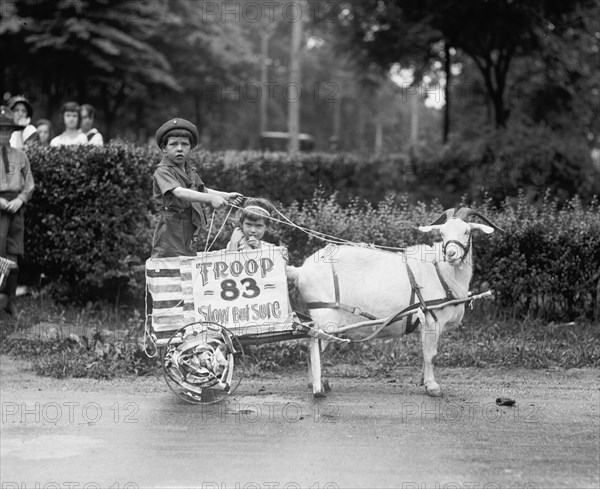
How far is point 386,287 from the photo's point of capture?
698 centimetres

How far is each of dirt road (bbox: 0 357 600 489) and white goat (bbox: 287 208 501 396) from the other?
0.50 metres

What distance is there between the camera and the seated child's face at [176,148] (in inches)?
273

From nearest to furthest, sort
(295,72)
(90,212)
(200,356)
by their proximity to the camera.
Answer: (200,356) < (90,212) < (295,72)

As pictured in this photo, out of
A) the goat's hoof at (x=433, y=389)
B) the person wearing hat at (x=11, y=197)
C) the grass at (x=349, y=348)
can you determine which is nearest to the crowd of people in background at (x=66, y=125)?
the person wearing hat at (x=11, y=197)

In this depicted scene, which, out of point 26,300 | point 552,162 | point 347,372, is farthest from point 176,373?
point 552,162

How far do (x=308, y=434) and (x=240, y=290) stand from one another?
1324 mm

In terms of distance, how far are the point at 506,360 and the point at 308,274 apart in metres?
2.42

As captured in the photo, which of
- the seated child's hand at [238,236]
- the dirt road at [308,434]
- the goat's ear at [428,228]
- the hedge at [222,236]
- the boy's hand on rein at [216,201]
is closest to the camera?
the dirt road at [308,434]

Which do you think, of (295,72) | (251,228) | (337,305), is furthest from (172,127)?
(295,72)

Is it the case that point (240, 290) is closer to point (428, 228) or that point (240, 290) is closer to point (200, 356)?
point (200, 356)

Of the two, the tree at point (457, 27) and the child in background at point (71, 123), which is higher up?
the tree at point (457, 27)

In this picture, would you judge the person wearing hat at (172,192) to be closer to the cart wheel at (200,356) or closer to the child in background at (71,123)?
the cart wheel at (200,356)

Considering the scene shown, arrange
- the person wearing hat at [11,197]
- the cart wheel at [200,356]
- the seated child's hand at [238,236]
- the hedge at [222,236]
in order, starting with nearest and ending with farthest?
the cart wheel at [200,356], the seated child's hand at [238,236], the hedge at [222,236], the person wearing hat at [11,197]

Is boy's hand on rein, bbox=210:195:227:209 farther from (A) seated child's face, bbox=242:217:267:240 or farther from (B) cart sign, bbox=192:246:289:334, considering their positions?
(A) seated child's face, bbox=242:217:267:240
